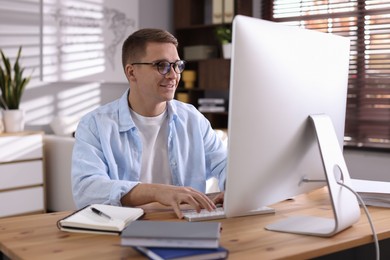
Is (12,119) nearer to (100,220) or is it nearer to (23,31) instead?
(23,31)

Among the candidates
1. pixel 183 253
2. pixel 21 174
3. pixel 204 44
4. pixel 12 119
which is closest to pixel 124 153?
pixel 183 253

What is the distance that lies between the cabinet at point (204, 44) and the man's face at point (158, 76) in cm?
328

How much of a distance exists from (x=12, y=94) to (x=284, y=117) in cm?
354

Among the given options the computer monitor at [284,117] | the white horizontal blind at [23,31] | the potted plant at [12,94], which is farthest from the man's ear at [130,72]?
the white horizontal blind at [23,31]

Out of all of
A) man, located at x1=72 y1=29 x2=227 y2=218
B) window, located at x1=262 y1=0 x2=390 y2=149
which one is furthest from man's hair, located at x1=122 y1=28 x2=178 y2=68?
window, located at x1=262 y1=0 x2=390 y2=149

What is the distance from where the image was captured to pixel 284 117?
1244 millimetres

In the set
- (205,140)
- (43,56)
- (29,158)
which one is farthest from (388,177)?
(43,56)

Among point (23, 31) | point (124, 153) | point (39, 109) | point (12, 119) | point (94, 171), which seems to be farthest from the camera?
point (39, 109)

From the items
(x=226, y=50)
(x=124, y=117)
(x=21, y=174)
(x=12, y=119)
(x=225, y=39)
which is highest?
(x=225, y=39)

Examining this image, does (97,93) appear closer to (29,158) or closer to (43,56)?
(43,56)

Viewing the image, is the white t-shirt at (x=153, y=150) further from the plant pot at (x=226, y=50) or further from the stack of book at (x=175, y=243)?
the plant pot at (x=226, y=50)

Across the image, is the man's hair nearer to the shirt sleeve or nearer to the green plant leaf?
the shirt sleeve

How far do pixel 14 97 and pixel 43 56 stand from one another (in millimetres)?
665

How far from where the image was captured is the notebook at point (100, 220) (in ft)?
4.26
